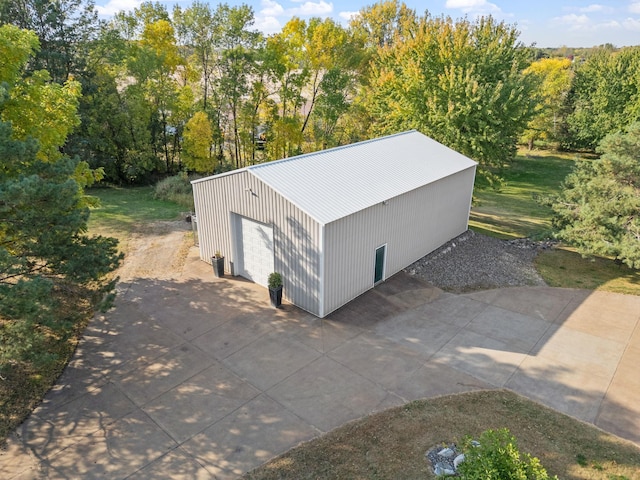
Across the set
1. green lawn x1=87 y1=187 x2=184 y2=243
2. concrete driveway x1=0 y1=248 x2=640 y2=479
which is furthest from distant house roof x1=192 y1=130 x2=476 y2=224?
green lawn x1=87 y1=187 x2=184 y2=243

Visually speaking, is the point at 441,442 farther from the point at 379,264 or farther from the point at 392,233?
the point at 392,233

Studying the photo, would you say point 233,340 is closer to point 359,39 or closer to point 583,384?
point 583,384

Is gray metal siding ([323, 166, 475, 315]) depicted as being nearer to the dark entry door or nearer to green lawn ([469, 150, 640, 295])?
the dark entry door

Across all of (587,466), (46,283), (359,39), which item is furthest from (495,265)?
(359,39)

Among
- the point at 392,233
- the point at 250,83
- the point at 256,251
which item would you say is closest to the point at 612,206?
the point at 392,233

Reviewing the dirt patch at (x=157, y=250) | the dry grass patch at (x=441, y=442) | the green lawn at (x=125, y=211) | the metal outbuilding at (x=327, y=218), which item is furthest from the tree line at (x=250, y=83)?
the dry grass patch at (x=441, y=442)

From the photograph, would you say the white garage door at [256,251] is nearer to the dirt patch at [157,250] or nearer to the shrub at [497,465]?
the dirt patch at [157,250]
